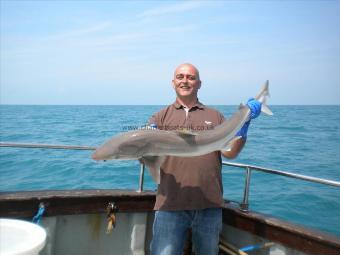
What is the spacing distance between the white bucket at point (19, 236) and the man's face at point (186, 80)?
2194 millimetres

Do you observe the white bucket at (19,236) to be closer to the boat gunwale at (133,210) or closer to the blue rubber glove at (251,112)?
the boat gunwale at (133,210)

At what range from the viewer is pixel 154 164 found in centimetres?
363

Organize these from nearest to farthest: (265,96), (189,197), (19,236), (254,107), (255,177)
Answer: (19,236)
(189,197)
(254,107)
(265,96)
(255,177)

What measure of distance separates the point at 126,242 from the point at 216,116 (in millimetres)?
2416

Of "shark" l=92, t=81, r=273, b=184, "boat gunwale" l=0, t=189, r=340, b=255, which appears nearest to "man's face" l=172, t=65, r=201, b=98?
"shark" l=92, t=81, r=273, b=184

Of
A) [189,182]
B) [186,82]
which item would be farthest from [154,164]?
[186,82]

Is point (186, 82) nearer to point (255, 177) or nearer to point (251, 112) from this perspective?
point (251, 112)

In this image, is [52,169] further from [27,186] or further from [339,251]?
[339,251]

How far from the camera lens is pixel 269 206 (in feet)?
43.4

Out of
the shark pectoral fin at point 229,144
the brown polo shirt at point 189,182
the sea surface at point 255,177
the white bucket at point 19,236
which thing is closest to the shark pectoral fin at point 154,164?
the brown polo shirt at point 189,182

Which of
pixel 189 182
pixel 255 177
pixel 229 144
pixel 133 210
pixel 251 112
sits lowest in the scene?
pixel 255 177

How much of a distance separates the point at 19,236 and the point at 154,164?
153 cm

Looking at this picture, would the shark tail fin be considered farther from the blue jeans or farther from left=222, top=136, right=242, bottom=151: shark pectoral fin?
the blue jeans

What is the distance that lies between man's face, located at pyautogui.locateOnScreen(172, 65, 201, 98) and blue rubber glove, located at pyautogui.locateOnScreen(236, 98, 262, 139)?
72 centimetres
